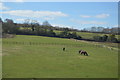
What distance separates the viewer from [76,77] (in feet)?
46.4

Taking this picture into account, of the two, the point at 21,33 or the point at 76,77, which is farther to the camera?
the point at 21,33

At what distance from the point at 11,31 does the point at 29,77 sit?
2539 inches

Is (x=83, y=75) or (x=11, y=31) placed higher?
(x=11, y=31)

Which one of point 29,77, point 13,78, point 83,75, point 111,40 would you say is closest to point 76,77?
point 83,75

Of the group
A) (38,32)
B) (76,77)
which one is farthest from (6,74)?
(38,32)

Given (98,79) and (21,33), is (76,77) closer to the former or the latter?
(98,79)

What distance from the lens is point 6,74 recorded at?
1390 cm

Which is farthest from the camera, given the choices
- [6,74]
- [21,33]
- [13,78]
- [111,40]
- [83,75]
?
[21,33]

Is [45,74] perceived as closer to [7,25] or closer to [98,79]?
[98,79]

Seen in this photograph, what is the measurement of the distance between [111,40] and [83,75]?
5960cm

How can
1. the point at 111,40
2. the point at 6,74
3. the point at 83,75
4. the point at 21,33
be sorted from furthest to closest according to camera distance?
the point at 21,33 < the point at 111,40 < the point at 83,75 < the point at 6,74

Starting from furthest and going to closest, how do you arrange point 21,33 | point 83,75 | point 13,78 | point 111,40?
point 21,33, point 111,40, point 83,75, point 13,78

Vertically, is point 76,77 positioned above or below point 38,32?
below

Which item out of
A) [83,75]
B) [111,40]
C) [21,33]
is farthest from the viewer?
[21,33]
